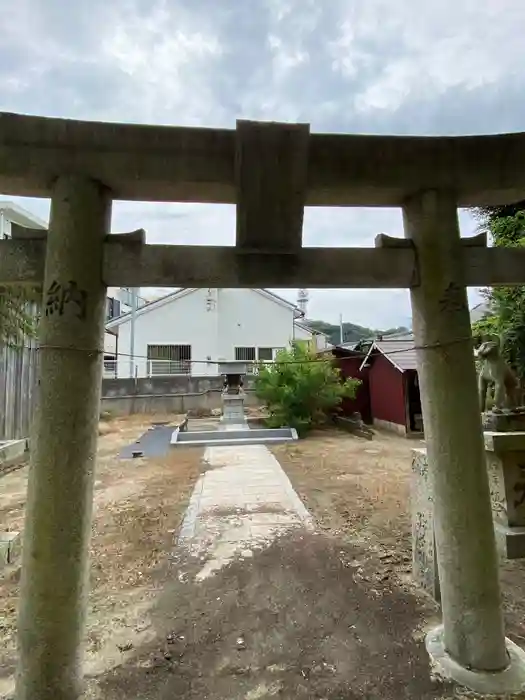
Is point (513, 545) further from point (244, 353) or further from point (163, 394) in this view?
point (244, 353)

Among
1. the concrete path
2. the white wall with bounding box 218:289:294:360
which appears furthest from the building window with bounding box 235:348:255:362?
the concrete path

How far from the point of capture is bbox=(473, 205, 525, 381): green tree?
5633mm

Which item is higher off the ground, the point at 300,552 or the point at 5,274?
the point at 5,274

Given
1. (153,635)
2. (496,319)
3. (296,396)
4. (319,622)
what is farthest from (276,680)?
(296,396)

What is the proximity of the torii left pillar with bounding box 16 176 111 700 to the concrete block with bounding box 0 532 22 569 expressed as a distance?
104 inches

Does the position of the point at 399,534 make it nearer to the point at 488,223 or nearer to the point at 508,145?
the point at 508,145

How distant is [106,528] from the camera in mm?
5398

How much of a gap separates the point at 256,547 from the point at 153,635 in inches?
63.6

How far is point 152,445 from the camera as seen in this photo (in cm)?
1181

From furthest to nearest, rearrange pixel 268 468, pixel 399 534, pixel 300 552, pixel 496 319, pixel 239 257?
pixel 268 468
pixel 496 319
pixel 399 534
pixel 300 552
pixel 239 257

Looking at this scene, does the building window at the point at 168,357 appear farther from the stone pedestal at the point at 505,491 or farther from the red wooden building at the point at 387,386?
the stone pedestal at the point at 505,491

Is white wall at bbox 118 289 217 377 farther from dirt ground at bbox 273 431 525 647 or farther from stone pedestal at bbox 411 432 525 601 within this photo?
stone pedestal at bbox 411 432 525 601

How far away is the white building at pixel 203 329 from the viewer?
22.6 metres

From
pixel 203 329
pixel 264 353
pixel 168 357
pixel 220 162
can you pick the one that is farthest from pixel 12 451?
pixel 264 353
